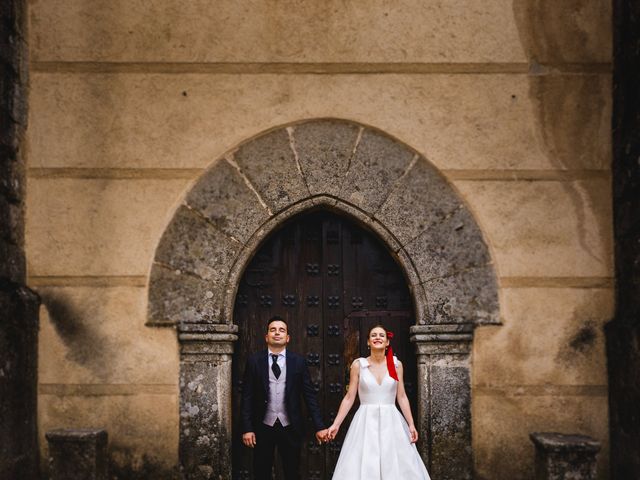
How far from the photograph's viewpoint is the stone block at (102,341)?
5.12m

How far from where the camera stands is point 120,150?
5.26m

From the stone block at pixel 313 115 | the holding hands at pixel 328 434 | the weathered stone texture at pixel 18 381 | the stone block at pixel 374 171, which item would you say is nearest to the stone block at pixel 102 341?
the weathered stone texture at pixel 18 381

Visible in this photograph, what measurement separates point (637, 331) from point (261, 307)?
98.3 inches

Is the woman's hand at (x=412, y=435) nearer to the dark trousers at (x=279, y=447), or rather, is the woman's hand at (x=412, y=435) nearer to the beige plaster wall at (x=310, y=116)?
Answer: the beige plaster wall at (x=310, y=116)

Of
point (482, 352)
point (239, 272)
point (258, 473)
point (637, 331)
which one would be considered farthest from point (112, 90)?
point (637, 331)

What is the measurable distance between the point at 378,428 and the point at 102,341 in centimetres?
196

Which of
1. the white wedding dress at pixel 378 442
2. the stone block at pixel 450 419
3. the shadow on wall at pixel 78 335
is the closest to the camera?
the white wedding dress at pixel 378 442

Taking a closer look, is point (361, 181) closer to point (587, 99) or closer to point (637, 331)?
point (587, 99)

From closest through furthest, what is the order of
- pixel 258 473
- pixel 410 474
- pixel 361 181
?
pixel 410 474 < pixel 258 473 < pixel 361 181

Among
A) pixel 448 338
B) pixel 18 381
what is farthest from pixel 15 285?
pixel 448 338

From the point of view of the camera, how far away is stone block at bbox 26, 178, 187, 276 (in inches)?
204

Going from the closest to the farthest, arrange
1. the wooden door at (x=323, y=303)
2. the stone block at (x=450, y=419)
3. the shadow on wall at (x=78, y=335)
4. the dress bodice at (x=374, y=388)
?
the dress bodice at (x=374, y=388), the stone block at (x=450, y=419), the shadow on wall at (x=78, y=335), the wooden door at (x=323, y=303)

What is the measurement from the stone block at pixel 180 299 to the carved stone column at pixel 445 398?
141cm

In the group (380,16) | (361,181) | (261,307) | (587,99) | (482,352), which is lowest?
(482,352)
